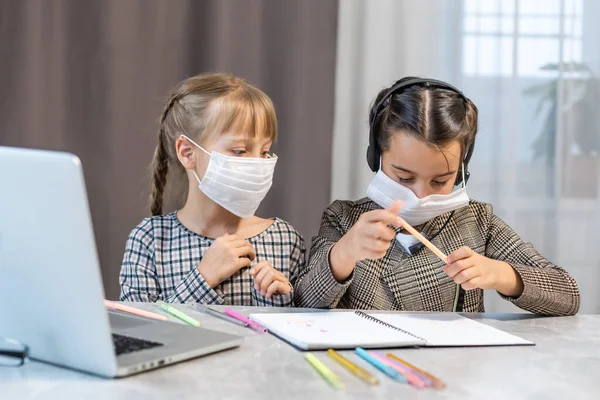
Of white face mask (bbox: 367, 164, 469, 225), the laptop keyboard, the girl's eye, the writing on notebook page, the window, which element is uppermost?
the window

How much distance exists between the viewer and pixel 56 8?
184cm

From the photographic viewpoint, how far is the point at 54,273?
0.66m

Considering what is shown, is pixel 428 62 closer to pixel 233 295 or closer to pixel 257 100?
pixel 257 100

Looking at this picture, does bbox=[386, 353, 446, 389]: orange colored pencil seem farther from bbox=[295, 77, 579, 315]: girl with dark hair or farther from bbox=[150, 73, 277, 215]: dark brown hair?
bbox=[150, 73, 277, 215]: dark brown hair

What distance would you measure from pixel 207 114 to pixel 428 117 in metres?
0.43

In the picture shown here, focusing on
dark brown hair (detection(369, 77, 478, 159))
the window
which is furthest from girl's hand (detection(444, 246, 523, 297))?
the window

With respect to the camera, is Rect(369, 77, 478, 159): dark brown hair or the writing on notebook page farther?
Rect(369, 77, 478, 159): dark brown hair

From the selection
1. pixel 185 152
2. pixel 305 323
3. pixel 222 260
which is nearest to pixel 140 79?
pixel 185 152

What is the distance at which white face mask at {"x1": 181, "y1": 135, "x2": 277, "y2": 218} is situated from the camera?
140 centimetres

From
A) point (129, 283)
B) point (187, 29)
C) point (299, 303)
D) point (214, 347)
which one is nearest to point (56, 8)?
point (187, 29)

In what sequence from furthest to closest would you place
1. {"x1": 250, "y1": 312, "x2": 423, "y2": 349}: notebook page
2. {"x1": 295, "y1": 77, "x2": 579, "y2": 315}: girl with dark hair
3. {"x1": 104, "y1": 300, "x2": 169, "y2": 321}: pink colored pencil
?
{"x1": 295, "y1": 77, "x2": 579, "y2": 315}: girl with dark hair < {"x1": 104, "y1": 300, "x2": 169, "y2": 321}: pink colored pencil < {"x1": 250, "y1": 312, "x2": 423, "y2": 349}: notebook page

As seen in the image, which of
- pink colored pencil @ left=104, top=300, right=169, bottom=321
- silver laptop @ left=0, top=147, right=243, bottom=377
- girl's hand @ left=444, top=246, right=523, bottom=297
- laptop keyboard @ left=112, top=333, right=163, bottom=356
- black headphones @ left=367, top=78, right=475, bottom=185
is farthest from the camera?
black headphones @ left=367, top=78, right=475, bottom=185

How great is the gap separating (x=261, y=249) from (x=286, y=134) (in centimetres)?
51

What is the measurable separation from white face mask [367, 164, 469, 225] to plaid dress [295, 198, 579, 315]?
82mm
